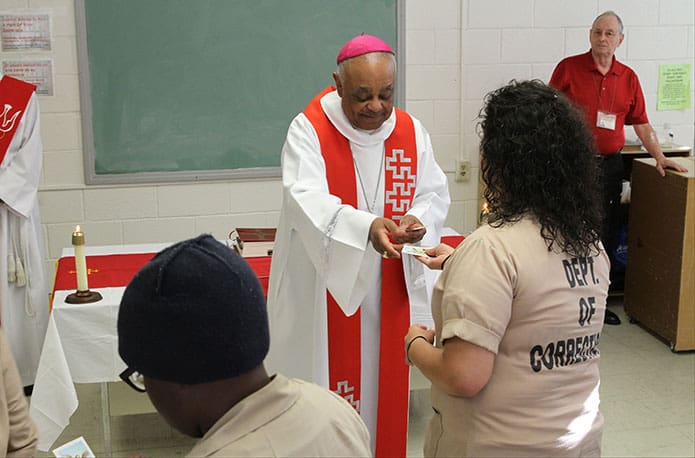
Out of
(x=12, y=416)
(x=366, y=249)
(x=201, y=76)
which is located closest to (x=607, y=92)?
(x=201, y=76)

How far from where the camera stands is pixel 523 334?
187 cm

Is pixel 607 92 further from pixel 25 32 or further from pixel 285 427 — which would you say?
pixel 285 427

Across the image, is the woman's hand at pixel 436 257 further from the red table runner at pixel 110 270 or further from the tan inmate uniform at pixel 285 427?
the red table runner at pixel 110 270

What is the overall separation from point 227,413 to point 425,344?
86 centimetres

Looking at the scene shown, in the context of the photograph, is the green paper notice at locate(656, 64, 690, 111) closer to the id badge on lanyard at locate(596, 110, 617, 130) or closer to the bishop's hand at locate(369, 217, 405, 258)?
the id badge on lanyard at locate(596, 110, 617, 130)

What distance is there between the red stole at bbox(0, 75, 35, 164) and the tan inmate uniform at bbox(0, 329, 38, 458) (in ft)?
8.10

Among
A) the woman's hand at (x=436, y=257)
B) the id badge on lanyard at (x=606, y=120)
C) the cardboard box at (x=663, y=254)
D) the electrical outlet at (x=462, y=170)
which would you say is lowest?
the cardboard box at (x=663, y=254)

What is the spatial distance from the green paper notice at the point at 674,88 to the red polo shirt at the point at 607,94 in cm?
64

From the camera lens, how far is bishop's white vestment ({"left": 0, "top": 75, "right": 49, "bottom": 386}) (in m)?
4.10

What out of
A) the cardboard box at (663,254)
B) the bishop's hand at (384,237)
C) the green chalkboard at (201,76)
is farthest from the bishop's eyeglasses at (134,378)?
the cardboard box at (663,254)

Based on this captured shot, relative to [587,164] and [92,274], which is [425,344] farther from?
[92,274]

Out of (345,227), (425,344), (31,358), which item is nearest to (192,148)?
(31,358)

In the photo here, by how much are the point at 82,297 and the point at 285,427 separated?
221cm

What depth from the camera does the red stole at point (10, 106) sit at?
4.13 m
